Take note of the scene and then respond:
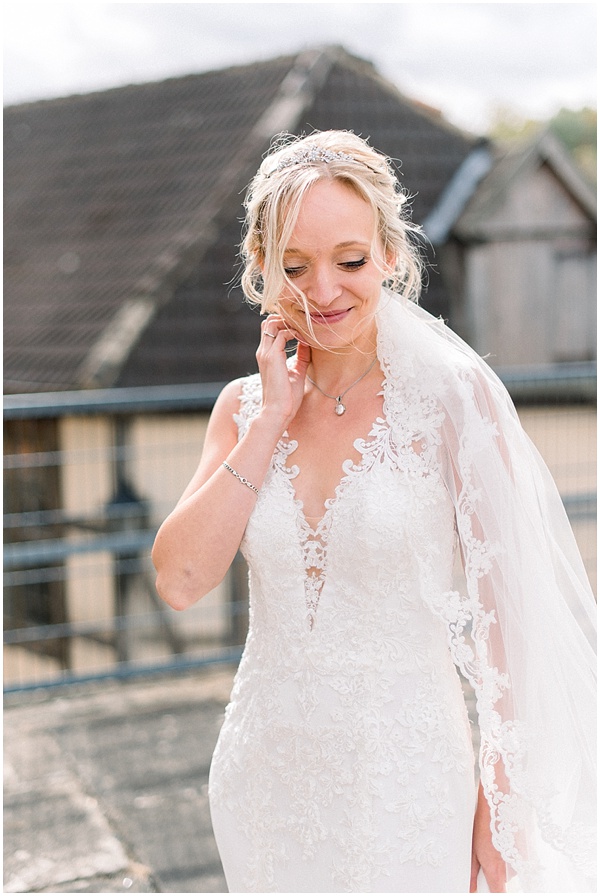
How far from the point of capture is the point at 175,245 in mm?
11953

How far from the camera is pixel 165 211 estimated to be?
41.8 ft

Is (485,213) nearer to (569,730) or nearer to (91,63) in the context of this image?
(91,63)

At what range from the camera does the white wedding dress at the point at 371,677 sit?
187 cm

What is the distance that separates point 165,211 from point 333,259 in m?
11.3

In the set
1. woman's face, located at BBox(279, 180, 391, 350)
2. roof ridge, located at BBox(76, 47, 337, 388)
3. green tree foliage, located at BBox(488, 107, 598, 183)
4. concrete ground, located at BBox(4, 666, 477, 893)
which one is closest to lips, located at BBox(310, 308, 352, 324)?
woman's face, located at BBox(279, 180, 391, 350)

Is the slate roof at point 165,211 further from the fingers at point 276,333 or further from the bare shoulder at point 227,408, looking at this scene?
the fingers at point 276,333

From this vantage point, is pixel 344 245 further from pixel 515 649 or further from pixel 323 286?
pixel 515 649

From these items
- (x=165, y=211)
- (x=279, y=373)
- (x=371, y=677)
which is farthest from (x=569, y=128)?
(x=371, y=677)

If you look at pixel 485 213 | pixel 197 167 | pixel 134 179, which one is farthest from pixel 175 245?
pixel 485 213

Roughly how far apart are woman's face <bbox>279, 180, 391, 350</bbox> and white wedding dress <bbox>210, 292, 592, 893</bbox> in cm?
16

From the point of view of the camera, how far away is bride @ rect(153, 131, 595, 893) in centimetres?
187

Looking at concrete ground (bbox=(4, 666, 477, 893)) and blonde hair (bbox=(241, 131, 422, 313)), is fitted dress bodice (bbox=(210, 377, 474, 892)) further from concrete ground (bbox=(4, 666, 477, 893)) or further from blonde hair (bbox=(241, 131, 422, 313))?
concrete ground (bbox=(4, 666, 477, 893))

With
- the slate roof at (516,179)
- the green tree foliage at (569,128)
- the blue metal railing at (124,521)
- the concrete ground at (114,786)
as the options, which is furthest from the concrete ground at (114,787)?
the green tree foliage at (569,128)

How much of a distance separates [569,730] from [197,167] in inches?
474
